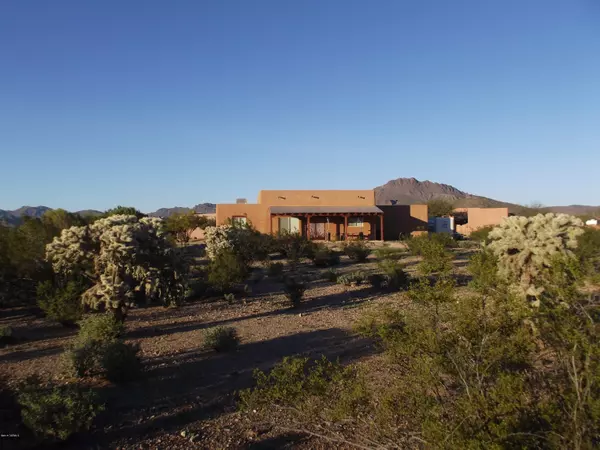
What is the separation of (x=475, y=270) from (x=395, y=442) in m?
4.42

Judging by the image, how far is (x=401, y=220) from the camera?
38.8 m

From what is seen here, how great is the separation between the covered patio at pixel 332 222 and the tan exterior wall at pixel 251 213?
81 cm

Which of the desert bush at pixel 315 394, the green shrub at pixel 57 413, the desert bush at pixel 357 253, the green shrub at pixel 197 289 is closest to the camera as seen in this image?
the desert bush at pixel 315 394

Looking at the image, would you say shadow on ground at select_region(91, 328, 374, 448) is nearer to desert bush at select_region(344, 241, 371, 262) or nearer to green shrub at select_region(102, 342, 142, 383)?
green shrub at select_region(102, 342, 142, 383)

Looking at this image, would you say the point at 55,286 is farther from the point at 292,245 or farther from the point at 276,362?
the point at 292,245

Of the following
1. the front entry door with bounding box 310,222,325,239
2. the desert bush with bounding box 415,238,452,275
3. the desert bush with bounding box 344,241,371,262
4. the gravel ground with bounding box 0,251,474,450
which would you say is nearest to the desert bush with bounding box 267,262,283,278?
the gravel ground with bounding box 0,251,474,450

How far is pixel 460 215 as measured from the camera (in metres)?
56.9

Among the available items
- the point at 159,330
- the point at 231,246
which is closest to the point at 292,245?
the point at 231,246

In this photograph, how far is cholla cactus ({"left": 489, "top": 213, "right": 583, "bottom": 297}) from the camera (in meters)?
9.27

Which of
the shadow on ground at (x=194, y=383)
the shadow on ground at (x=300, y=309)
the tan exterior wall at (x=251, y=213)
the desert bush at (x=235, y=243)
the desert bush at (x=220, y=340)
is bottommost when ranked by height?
the shadow on ground at (x=194, y=383)

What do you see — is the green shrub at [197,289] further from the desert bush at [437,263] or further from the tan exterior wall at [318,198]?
the tan exterior wall at [318,198]

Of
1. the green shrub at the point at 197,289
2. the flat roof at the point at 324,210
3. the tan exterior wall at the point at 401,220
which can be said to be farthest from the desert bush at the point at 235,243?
the tan exterior wall at the point at 401,220

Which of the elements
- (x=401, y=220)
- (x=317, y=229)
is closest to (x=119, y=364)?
(x=317, y=229)

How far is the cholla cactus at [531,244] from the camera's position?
9.27 meters
